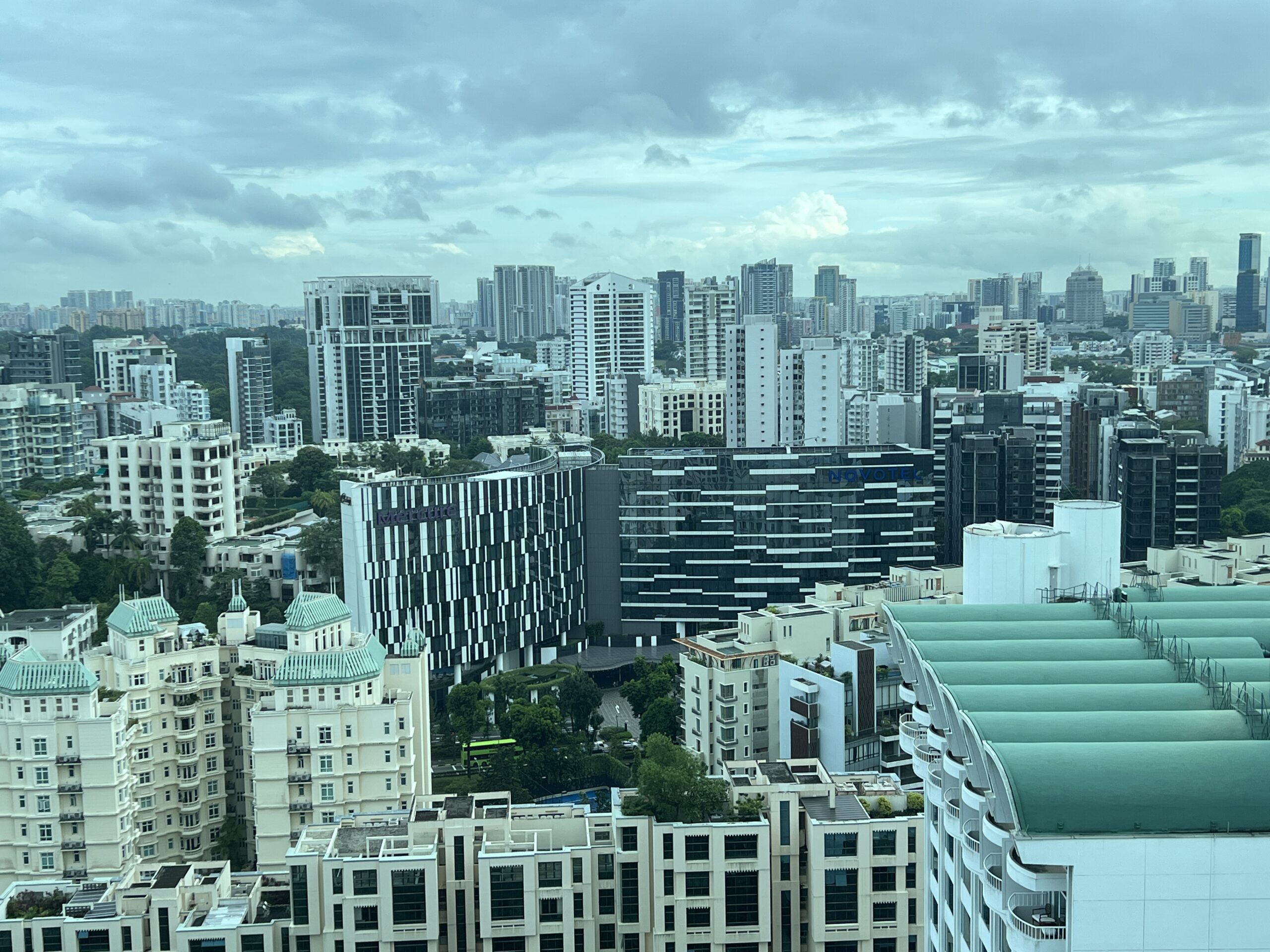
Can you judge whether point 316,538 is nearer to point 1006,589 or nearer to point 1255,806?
point 1006,589

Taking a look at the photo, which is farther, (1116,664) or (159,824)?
(159,824)

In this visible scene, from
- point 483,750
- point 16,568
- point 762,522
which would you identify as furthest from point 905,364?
point 483,750

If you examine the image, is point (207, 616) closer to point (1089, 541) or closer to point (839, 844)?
point (839, 844)

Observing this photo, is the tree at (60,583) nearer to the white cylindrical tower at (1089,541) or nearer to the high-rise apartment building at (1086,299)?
the white cylindrical tower at (1089,541)

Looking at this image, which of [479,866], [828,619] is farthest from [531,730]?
[479,866]

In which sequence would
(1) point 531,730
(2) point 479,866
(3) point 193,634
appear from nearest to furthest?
(2) point 479,866, (3) point 193,634, (1) point 531,730

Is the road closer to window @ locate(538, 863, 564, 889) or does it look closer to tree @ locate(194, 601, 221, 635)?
tree @ locate(194, 601, 221, 635)

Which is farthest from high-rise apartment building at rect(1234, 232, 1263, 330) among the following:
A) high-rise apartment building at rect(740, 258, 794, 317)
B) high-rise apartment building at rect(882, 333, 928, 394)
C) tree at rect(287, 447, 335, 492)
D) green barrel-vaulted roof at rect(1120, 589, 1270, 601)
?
green barrel-vaulted roof at rect(1120, 589, 1270, 601)
